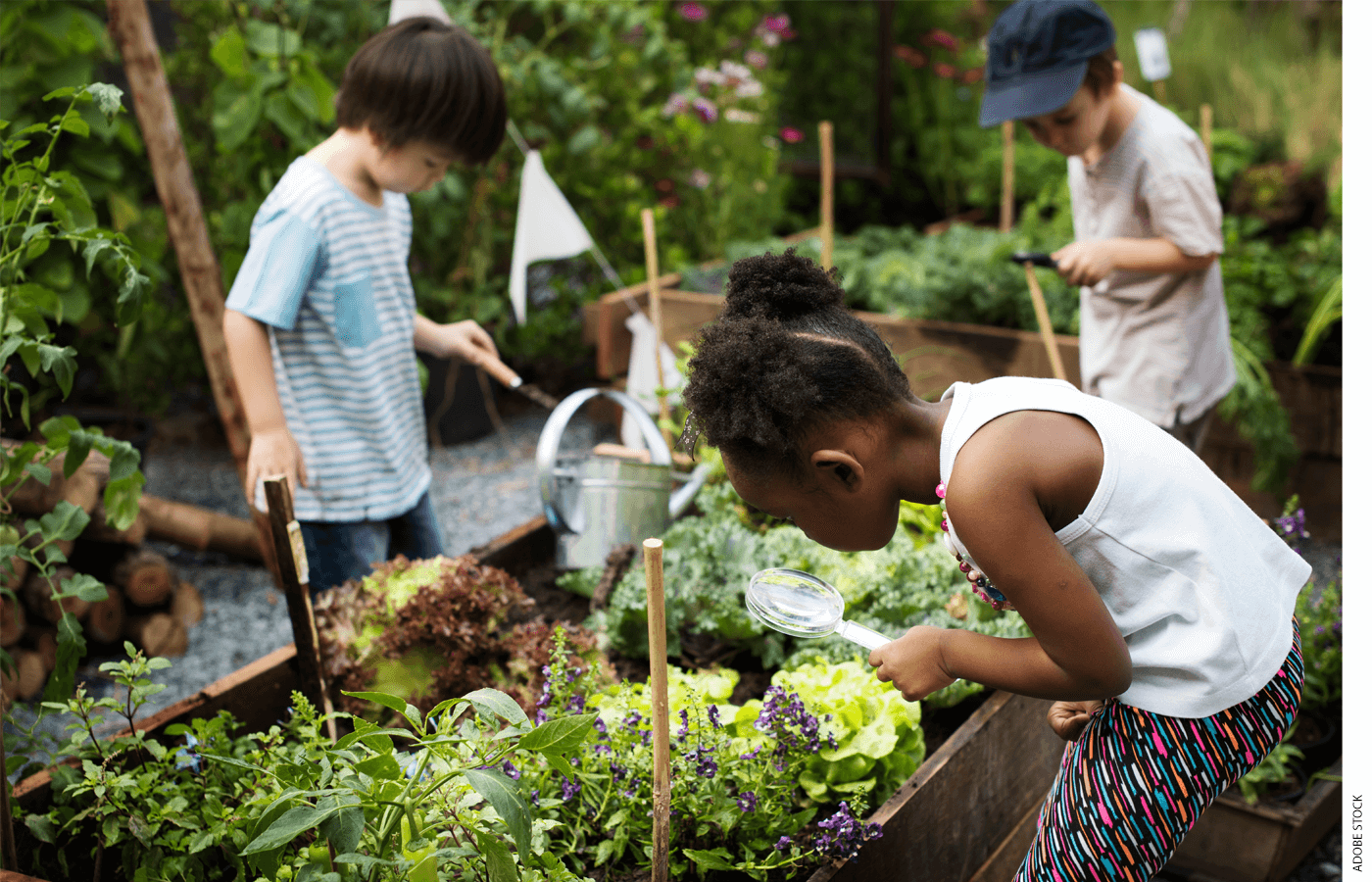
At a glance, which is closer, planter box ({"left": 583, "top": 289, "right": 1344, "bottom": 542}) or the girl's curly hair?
the girl's curly hair

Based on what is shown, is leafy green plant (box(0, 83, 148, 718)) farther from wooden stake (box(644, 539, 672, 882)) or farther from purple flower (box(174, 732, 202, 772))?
wooden stake (box(644, 539, 672, 882))

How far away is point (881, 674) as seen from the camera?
1.32 metres

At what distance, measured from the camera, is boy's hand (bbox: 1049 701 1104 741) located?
143 centimetres

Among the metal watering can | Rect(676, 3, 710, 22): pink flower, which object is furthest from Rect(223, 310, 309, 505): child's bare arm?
Rect(676, 3, 710, 22): pink flower

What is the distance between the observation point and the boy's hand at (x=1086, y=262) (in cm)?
229

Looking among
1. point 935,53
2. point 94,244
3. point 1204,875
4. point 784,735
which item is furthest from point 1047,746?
point 935,53

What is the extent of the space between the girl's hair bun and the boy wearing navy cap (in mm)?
1252

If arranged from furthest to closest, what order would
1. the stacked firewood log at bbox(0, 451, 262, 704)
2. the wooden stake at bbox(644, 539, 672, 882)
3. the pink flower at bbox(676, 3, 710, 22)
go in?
the pink flower at bbox(676, 3, 710, 22) < the stacked firewood log at bbox(0, 451, 262, 704) < the wooden stake at bbox(644, 539, 672, 882)

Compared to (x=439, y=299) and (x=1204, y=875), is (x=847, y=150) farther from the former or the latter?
(x=1204, y=875)

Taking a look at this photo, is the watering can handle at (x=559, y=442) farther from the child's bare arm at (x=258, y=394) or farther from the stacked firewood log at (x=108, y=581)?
the stacked firewood log at (x=108, y=581)

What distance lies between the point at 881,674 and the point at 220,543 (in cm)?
283

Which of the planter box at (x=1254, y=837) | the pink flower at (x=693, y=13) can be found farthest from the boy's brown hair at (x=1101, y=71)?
the pink flower at (x=693, y=13)

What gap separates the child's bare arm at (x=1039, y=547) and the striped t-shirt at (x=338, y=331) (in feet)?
4.73

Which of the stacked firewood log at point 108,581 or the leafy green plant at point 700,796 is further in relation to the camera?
the stacked firewood log at point 108,581
